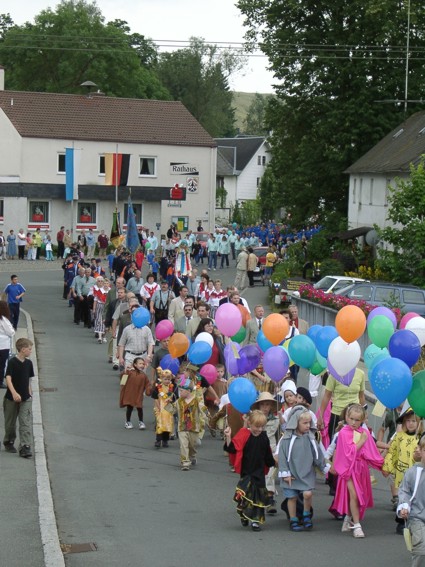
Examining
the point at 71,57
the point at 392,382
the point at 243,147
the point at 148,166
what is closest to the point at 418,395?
the point at 392,382

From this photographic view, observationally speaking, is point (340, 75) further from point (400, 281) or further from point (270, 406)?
point (270, 406)

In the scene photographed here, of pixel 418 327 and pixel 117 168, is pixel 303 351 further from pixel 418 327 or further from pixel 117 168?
pixel 117 168

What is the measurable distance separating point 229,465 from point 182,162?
53.9 metres

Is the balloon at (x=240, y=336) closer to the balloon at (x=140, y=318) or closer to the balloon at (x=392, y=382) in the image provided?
the balloon at (x=140, y=318)

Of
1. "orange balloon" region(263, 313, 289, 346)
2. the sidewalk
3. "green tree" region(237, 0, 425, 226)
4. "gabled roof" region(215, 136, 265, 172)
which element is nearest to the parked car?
"orange balloon" region(263, 313, 289, 346)

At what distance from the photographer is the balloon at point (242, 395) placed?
13.5 meters

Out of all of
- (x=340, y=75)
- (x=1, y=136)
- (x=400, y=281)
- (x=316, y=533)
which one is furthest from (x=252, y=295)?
(x=316, y=533)

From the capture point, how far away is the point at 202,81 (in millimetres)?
103125

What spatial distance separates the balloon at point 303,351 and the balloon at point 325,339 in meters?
0.09

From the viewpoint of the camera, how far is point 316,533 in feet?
39.6

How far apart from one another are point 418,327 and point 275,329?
7.27 feet

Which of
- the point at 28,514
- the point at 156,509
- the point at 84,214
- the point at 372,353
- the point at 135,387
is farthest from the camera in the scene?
the point at 84,214

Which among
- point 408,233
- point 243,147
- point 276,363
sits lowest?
point 276,363

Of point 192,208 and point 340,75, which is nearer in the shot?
point 340,75
